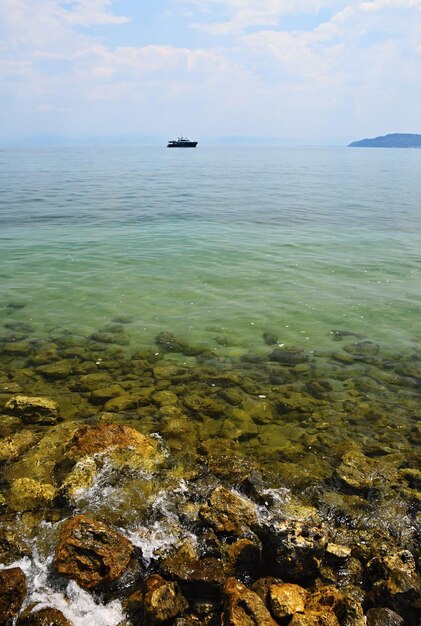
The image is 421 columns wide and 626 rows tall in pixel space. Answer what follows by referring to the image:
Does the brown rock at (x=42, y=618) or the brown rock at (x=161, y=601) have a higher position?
the brown rock at (x=161, y=601)

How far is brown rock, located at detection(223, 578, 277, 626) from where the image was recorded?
5.53 metres

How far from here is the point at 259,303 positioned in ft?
63.3

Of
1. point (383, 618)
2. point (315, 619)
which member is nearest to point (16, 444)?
point (315, 619)

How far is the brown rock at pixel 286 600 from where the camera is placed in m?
5.79

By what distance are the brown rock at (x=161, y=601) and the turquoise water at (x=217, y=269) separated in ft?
29.4

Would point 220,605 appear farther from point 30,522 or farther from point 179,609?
point 30,522

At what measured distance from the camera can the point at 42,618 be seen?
600 centimetres

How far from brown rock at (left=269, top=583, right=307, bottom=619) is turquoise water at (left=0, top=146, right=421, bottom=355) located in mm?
8952

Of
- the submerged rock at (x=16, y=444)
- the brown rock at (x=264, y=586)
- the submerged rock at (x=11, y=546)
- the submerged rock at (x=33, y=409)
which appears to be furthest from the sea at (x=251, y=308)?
the submerged rock at (x=16, y=444)

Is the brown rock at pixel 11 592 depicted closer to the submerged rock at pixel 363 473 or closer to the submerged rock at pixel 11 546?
the submerged rock at pixel 11 546

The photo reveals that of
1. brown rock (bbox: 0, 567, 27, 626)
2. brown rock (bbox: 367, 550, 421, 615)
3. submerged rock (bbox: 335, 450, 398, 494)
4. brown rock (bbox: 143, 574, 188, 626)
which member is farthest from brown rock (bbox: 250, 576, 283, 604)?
brown rock (bbox: 0, 567, 27, 626)

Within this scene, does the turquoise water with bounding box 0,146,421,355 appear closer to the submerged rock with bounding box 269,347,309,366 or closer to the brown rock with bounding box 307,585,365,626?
the submerged rock with bounding box 269,347,309,366

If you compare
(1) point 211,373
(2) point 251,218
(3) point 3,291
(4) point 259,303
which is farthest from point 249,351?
(2) point 251,218

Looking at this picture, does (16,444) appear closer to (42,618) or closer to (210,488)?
(42,618)
